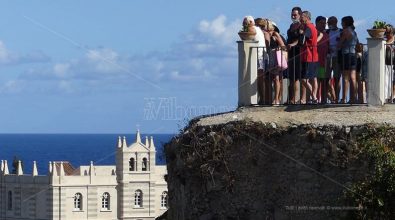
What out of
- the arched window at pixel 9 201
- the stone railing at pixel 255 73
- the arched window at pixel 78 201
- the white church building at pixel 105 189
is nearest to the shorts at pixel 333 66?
the stone railing at pixel 255 73

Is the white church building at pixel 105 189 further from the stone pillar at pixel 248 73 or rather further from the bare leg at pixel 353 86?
the bare leg at pixel 353 86

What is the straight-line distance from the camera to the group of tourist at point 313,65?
12.6 meters

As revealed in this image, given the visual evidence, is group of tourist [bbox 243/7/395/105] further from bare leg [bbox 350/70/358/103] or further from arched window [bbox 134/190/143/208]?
arched window [bbox 134/190/143/208]

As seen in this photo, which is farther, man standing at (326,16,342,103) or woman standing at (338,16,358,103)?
man standing at (326,16,342,103)

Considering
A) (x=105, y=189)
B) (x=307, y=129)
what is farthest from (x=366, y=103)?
(x=105, y=189)

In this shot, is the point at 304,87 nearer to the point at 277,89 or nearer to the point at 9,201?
the point at 277,89

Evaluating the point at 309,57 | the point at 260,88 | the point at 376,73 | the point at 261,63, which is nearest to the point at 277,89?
the point at 260,88

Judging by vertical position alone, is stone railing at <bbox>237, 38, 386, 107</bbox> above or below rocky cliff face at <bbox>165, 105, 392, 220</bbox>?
above

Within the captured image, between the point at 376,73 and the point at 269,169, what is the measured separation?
129cm

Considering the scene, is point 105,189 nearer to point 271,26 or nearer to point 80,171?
point 80,171

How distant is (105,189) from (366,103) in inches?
4846

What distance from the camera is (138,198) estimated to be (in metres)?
138

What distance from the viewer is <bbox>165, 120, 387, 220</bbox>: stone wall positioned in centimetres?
1152

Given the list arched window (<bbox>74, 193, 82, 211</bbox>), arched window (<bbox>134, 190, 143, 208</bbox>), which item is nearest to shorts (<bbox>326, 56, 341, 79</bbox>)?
arched window (<bbox>74, 193, 82, 211</bbox>)
